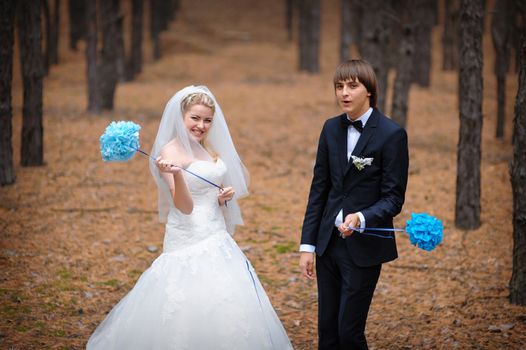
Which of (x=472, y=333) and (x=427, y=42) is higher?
(x=427, y=42)

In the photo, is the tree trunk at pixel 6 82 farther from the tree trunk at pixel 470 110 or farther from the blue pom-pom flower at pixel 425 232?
the blue pom-pom flower at pixel 425 232

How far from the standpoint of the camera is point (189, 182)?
5000 millimetres

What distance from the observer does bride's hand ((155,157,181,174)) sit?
4570 mm

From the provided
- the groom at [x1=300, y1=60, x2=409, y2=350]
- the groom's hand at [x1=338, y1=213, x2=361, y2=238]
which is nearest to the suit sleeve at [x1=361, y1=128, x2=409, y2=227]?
the groom at [x1=300, y1=60, x2=409, y2=350]

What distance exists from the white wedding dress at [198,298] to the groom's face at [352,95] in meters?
1.36

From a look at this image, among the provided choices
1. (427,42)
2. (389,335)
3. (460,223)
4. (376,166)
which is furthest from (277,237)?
(427,42)

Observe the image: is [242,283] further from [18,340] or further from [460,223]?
[460,223]

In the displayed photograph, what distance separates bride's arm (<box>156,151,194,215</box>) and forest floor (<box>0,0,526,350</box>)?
1.88 m

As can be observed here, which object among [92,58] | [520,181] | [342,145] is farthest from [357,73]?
[92,58]

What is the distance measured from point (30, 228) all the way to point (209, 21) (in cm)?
3352

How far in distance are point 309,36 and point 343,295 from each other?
24615mm

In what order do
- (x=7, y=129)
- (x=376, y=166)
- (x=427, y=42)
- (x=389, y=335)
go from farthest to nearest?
(x=427, y=42) < (x=7, y=129) < (x=389, y=335) < (x=376, y=166)

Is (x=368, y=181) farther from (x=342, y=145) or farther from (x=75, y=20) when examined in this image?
(x=75, y=20)

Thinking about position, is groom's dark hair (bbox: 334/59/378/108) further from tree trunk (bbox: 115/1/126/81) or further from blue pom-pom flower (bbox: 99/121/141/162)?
tree trunk (bbox: 115/1/126/81)
